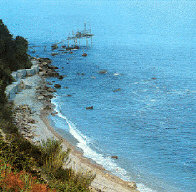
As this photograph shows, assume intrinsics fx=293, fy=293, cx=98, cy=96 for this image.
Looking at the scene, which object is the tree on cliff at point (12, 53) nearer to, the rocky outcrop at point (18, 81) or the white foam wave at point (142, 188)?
the rocky outcrop at point (18, 81)

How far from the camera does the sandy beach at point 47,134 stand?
94.6 feet

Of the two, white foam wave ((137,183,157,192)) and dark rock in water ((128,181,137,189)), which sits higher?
white foam wave ((137,183,157,192))

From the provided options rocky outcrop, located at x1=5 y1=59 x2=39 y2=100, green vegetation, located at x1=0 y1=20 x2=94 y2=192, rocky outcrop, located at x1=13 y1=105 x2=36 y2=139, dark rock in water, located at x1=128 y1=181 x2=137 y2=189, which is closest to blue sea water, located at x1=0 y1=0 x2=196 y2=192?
dark rock in water, located at x1=128 y1=181 x2=137 y2=189

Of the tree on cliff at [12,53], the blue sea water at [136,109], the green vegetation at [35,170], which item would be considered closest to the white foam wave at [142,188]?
the blue sea water at [136,109]

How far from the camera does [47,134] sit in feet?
127

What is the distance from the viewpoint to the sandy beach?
94.6ft

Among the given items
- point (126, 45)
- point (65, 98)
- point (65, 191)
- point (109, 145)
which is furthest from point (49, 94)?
point (126, 45)

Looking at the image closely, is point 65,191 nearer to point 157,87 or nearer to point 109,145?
point 109,145

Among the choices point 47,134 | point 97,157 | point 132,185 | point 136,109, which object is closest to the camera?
point 132,185

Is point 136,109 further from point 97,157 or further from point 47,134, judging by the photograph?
point 47,134

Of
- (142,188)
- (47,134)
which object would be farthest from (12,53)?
(142,188)

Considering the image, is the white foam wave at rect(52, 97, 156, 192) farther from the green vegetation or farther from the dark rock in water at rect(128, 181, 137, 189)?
the green vegetation

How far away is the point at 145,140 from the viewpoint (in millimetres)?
40125

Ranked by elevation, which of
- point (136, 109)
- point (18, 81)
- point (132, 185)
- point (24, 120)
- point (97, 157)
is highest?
point (136, 109)
